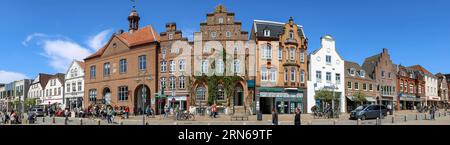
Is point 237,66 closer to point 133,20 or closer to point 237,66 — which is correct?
point 237,66

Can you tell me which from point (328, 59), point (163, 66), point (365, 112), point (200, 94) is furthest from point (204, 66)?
point (365, 112)

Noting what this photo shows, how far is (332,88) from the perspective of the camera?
2267 inches

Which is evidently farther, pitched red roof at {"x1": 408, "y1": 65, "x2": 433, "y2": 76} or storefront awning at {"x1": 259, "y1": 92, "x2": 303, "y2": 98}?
pitched red roof at {"x1": 408, "y1": 65, "x2": 433, "y2": 76}

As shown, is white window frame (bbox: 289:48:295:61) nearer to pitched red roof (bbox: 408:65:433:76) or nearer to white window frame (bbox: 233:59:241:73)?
white window frame (bbox: 233:59:241:73)

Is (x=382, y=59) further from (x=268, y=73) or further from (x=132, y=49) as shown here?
(x=132, y=49)


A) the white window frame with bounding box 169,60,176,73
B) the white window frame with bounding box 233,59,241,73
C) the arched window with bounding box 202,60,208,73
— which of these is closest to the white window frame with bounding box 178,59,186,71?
the white window frame with bounding box 169,60,176,73

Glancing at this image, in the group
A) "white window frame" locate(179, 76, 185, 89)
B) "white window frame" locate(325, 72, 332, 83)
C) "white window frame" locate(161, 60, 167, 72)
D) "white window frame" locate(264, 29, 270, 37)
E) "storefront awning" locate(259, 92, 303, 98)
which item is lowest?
"storefront awning" locate(259, 92, 303, 98)

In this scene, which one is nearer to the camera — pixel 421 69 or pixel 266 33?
pixel 266 33

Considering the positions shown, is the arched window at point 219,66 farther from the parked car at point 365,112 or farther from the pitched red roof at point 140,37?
the parked car at point 365,112

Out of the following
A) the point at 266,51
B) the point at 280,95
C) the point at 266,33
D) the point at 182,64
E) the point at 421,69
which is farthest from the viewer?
the point at 421,69

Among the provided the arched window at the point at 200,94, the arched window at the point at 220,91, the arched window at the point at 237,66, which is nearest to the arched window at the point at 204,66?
the arched window at the point at 200,94

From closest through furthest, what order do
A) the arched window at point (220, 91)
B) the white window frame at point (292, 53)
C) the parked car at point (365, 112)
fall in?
1. the parked car at point (365, 112)
2. the arched window at point (220, 91)
3. the white window frame at point (292, 53)
